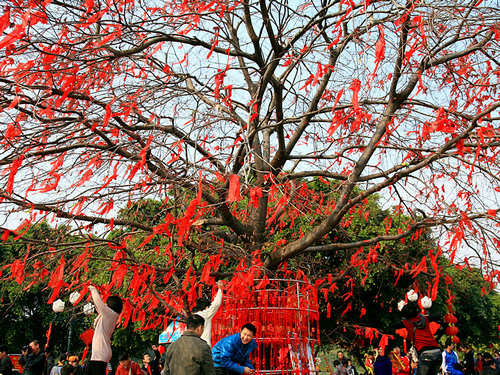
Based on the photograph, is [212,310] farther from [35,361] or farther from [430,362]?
[35,361]

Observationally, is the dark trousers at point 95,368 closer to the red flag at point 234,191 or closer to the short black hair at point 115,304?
the short black hair at point 115,304

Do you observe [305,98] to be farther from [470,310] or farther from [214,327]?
[470,310]

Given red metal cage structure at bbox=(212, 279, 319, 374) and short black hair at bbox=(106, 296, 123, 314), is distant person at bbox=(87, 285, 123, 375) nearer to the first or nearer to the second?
short black hair at bbox=(106, 296, 123, 314)

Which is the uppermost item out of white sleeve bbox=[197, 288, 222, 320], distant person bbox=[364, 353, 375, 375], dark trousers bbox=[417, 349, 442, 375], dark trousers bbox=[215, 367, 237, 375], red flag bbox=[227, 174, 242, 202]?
red flag bbox=[227, 174, 242, 202]

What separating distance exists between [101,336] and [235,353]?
1.62 m

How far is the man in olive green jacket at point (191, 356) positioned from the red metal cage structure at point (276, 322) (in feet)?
7.81

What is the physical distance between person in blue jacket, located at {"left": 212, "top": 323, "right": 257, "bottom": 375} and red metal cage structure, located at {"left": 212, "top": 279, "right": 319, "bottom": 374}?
3.52ft

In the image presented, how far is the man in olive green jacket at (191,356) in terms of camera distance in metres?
4.27

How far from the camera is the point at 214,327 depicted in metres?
7.45

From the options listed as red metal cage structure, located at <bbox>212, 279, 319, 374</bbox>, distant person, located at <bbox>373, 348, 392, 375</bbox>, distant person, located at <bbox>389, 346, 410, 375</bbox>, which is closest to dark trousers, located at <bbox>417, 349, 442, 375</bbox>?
red metal cage structure, located at <bbox>212, 279, 319, 374</bbox>

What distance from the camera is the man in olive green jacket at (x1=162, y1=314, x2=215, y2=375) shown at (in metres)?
4.27

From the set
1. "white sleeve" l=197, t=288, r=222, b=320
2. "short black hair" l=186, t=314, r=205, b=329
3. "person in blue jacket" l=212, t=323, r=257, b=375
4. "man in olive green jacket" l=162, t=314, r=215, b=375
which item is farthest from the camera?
"white sleeve" l=197, t=288, r=222, b=320

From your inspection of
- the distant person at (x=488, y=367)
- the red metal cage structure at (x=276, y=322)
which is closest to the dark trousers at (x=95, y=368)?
the red metal cage structure at (x=276, y=322)

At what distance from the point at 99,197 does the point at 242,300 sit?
2674mm
